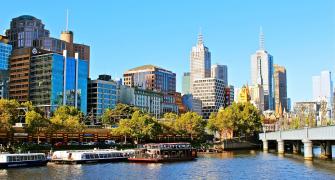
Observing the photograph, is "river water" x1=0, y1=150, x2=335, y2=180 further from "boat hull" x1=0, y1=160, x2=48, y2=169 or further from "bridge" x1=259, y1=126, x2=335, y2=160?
"bridge" x1=259, y1=126, x2=335, y2=160

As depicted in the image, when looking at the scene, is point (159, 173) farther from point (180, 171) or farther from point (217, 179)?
point (217, 179)

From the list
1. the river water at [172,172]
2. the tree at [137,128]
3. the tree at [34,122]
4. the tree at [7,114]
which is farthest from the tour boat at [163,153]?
the tree at [137,128]

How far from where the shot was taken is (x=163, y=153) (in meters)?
129

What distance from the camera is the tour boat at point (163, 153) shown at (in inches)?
4966

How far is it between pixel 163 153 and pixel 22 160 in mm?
37598

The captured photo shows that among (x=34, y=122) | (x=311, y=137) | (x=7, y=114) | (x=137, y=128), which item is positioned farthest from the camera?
(x=137, y=128)

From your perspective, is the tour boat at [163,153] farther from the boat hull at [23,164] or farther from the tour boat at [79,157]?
the boat hull at [23,164]

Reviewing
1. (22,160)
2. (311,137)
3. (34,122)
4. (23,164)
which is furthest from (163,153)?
(34,122)

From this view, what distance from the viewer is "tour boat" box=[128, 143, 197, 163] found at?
126125 mm

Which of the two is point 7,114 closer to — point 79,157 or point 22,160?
point 79,157

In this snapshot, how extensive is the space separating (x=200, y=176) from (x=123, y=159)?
138 ft

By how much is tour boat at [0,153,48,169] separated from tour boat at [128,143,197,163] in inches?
992

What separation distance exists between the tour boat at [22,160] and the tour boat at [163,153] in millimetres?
25206

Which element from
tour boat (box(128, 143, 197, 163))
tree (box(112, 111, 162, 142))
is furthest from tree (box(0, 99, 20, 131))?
tree (box(112, 111, 162, 142))
